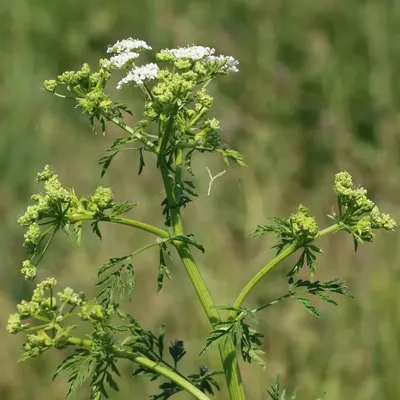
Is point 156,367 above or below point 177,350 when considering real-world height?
below

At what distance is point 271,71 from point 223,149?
4292 millimetres

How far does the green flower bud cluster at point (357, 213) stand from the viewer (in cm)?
169

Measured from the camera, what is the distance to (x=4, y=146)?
6.34 m

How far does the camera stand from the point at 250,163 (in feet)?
18.6

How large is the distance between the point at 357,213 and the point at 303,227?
15 cm

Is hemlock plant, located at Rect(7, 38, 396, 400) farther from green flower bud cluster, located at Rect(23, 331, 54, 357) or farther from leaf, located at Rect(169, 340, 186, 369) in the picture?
leaf, located at Rect(169, 340, 186, 369)

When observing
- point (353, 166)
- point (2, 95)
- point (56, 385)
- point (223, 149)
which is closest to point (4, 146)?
point (2, 95)

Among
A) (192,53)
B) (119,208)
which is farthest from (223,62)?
(119,208)

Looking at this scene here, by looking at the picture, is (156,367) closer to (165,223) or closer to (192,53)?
(165,223)

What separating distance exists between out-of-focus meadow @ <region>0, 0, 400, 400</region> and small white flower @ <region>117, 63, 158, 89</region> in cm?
231

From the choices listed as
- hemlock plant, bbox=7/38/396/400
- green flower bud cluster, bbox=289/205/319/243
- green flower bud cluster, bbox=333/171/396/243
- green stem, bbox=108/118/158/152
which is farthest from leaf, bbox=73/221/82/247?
green flower bud cluster, bbox=333/171/396/243

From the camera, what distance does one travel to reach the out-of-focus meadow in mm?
4543

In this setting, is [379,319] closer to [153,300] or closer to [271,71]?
[153,300]

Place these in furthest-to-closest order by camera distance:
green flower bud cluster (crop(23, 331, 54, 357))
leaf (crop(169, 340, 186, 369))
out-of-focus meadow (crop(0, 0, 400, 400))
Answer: out-of-focus meadow (crop(0, 0, 400, 400)) → leaf (crop(169, 340, 186, 369)) → green flower bud cluster (crop(23, 331, 54, 357))
